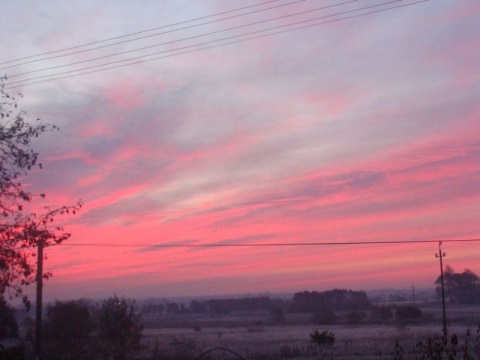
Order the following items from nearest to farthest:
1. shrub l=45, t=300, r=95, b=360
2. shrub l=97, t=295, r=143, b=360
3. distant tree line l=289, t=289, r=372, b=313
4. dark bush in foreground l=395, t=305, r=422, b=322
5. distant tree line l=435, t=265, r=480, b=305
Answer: shrub l=45, t=300, r=95, b=360
shrub l=97, t=295, r=143, b=360
dark bush in foreground l=395, t=305, r=422, b=322
distant tree line l=435, t=265, r=480, b=305
distant tree line l=289, t=289, r=372, b=313

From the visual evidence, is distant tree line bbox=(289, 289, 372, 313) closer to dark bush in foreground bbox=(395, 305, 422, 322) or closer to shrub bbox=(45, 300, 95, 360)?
dark bush in foreground bbox=(395, 305, 422, 322)

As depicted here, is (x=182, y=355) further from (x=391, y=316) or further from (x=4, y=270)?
(x=391, y=316)

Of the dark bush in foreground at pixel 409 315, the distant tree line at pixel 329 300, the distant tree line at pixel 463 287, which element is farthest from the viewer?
the distant tree line at pixel 329 300

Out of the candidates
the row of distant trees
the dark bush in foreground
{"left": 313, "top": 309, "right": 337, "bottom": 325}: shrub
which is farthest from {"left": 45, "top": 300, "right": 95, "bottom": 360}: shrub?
the row of distant trees

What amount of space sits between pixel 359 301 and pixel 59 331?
157995 millimetres

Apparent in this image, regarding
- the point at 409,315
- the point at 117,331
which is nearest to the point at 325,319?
the point at 409,315

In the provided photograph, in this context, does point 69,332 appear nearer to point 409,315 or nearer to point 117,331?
point 117,331

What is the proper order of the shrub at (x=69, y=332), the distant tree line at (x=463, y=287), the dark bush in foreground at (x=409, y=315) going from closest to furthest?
the shrub at (x=69, y=332), the dark bush in foreground at (x=409, y=315), the distant tree line at (x=463, y=287)

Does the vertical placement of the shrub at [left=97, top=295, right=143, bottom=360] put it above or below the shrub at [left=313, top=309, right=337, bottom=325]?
above

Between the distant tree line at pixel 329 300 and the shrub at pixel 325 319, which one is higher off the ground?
the distant tree line at pixel 329 300

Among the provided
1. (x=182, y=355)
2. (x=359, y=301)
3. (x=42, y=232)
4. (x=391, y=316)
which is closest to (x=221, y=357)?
(x=182, y=355)

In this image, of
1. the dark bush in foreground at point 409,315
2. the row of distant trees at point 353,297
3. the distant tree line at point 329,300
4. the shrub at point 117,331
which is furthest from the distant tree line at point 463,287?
the shrub at point 117,331

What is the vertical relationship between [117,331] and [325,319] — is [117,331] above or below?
above

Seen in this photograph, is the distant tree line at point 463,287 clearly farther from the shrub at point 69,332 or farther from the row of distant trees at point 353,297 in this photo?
the shrub at point 69,332
